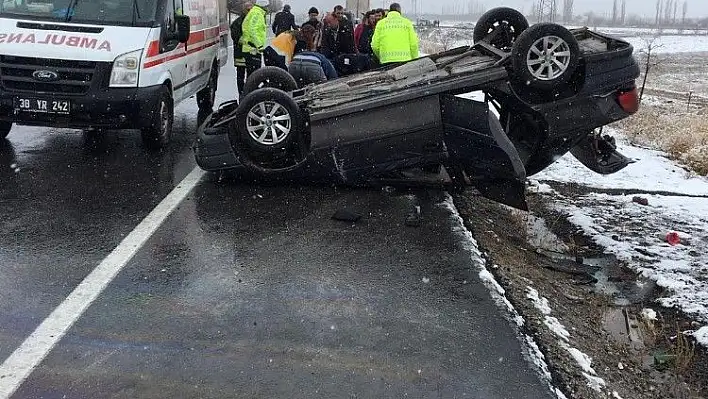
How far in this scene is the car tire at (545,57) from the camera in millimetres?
5801

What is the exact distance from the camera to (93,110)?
705 centimetres

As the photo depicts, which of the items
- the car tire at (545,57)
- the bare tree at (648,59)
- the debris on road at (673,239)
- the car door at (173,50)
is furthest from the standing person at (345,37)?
the debris on road at (673,239)

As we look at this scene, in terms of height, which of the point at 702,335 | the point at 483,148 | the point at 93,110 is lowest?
the point at 702,335

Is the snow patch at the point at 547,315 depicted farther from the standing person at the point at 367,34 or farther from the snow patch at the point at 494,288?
the standing person at the point at 367,34

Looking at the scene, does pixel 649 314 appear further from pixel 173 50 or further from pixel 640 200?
pixel 173 50

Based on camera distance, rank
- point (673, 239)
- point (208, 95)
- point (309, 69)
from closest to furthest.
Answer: point (673, 239)
point (309, 69)
point (208, 95)

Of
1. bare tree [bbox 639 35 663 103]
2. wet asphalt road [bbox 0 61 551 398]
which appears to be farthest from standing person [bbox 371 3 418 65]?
wet asphalt road [bbox 0 61 551 398]

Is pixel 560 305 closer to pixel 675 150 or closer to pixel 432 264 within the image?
pixel 432 264

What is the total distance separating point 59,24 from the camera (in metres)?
7.34

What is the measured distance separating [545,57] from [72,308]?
4180 mm

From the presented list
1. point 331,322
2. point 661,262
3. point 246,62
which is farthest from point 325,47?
point 331,322

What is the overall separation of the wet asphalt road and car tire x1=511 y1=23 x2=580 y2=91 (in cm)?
137

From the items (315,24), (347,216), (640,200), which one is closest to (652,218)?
(640,200)

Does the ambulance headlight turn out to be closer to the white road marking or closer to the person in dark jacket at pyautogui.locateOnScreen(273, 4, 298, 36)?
the white road marking
